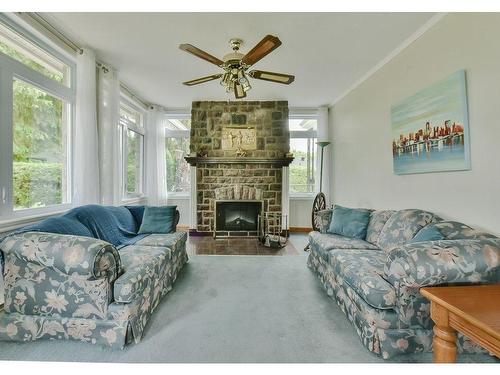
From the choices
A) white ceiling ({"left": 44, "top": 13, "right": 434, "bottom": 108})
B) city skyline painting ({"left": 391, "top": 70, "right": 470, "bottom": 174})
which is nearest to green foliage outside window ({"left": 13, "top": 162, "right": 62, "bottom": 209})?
white ceiling ({"left": 44, "top": 13, "right": 434, "bottom": 108})

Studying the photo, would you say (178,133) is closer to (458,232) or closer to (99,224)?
(99,224)

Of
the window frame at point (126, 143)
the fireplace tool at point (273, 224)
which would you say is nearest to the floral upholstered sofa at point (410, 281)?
the fireplace tool at point (273, 224)

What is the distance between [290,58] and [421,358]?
10.6 feet

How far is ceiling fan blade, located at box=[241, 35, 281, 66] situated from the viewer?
2002mm

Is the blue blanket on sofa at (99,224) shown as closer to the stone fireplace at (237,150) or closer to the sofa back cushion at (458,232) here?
the stone fireplace at (237,150)

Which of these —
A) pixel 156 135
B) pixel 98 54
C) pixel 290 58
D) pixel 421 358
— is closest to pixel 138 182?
pixel 156 135

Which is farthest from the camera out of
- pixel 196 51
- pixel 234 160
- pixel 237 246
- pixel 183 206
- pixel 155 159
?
pixel 183 206

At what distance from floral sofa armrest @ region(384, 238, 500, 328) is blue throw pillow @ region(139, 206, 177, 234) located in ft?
8.15

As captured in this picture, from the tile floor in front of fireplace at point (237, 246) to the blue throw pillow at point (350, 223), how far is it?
105 cm

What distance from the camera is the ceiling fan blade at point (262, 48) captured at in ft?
6.57

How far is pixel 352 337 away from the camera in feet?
5.83

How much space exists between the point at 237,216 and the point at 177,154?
6.84ft

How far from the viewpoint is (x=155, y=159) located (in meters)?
5.18

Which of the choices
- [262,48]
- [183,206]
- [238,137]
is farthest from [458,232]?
[183,206]
